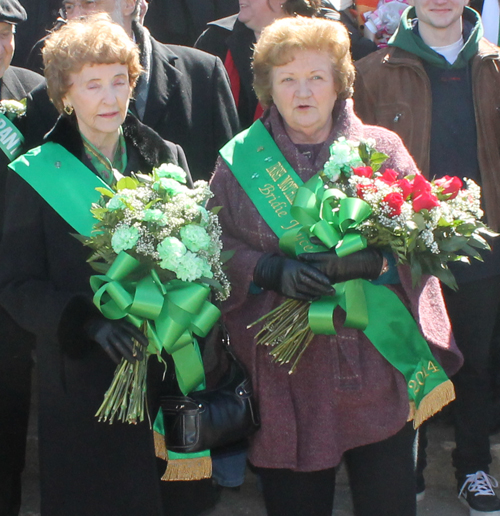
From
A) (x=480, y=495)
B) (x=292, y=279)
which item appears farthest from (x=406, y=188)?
(x=480, y=495)

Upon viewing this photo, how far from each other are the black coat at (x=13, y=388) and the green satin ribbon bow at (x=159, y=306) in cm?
85

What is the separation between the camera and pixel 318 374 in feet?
8.73

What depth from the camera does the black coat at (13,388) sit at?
320 centimetres

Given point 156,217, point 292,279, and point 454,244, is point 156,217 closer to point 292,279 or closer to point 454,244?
point 292,279

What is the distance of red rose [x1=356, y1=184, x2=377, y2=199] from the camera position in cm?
246

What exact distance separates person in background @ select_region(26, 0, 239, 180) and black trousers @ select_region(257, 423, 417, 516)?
1386 millimetres

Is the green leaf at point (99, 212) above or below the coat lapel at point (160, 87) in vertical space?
below

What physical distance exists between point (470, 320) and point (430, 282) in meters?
0.72

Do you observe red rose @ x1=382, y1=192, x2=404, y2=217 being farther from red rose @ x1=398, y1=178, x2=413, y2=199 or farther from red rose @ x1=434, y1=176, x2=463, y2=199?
red rose @ x1=434, y1=176, x2=463, y2=199

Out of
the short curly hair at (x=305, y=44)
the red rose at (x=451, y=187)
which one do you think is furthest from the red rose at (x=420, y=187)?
the short curly hair at (x=305, y=44)

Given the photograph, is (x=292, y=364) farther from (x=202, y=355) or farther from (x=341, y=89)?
(x=341, y=89)

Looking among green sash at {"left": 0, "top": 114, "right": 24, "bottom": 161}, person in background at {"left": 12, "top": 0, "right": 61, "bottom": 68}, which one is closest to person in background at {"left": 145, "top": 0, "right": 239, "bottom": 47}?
person in background at {"left": 12, "top": 0, "right": 61, "bottom": 68}

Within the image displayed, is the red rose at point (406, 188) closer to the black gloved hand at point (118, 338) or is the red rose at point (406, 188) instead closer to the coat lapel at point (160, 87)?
the black gloved hand at point (118, 338)

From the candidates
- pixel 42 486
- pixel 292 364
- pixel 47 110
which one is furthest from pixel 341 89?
pixel 42 486
